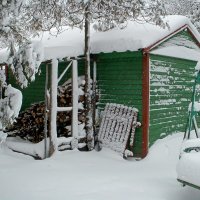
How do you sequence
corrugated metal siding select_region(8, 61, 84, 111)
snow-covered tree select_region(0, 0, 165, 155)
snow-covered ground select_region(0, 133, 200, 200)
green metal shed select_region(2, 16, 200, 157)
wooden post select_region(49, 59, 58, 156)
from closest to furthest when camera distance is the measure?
snow-covered ground select_region(0, 133, 200, 200), snow-covered tree select_region(0, 0, 165, 155), wooden post select_region(49, 59, 58, 156), green metal shed select_region(2, 16, 200, 157), corrugated metal siding select_region(8, 61, 84, 111)

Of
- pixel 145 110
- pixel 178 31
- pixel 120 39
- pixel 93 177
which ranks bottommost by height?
pixel 93 177

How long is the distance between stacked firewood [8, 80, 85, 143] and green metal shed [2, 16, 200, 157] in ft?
2.47

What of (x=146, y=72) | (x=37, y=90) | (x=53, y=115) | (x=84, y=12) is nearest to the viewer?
(x=84, y=12)

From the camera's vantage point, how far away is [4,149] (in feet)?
35.5

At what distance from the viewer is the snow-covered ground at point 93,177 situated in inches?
274

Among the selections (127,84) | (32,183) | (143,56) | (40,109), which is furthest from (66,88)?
(32,183)

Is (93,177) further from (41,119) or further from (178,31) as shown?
(178,31)

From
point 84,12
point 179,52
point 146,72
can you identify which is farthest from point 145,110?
point 84,12

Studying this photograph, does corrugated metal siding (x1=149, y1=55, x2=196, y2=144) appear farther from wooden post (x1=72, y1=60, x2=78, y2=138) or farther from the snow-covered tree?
wooden post (x1=72, y1=60, x2=78, y2=138)

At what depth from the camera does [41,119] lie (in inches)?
452

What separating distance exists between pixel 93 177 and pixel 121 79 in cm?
345

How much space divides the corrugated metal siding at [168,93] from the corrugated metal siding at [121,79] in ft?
1.35

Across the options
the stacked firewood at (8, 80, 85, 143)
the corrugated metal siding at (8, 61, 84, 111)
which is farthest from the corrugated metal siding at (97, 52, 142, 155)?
the corrugated metal siding at (8, 61, 84, 111)

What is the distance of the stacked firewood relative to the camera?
35.9 feet
